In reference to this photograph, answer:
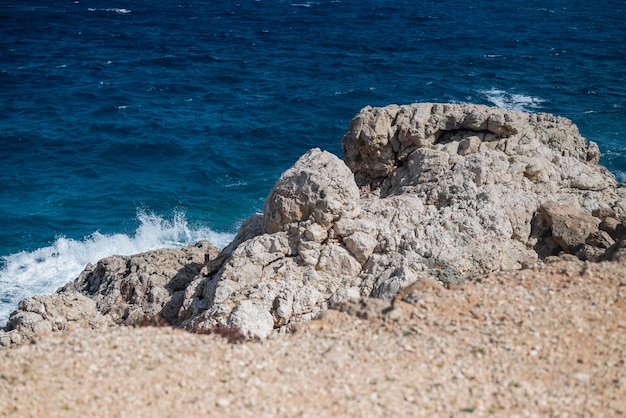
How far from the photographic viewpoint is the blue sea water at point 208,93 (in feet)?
136

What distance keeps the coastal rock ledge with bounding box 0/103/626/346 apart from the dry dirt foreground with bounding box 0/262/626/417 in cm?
184

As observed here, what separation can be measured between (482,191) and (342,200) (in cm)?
447

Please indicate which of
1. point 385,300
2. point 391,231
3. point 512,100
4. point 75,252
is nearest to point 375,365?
point 385,300

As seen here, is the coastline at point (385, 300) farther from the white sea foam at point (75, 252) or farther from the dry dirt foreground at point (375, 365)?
the white sea foam at point (75, 252)

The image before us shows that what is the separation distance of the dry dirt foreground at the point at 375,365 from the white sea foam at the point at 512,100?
41.4m

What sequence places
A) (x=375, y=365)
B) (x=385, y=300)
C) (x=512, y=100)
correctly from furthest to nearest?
(x=512, y=100)
(x=385, y=300)
(x=375, y=365)

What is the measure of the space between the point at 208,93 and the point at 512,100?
2617 centimetres

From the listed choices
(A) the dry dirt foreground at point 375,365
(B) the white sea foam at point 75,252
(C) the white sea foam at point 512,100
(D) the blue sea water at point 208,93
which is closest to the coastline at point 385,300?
(A) the dry dirt foreground at point 375,365

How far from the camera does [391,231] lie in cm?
2053

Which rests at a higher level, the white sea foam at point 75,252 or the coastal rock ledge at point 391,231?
the coastal rock ledge at point 391,231

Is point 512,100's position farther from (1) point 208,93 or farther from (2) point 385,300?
(2) point 385,300

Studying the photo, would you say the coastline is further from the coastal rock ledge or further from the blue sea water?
the blue sea water

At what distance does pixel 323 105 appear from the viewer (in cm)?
5722

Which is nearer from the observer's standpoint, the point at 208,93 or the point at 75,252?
the point at 75,252
